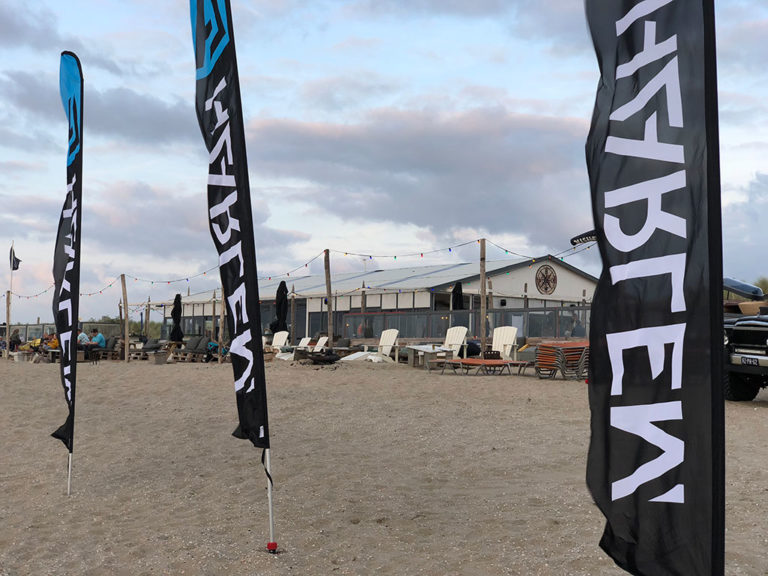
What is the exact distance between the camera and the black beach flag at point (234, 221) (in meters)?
4.68

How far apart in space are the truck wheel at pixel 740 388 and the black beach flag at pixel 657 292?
11216 mm

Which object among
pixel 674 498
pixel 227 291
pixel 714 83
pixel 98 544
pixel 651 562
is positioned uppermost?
pixel 714 83

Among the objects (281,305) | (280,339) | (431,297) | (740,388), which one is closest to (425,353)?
(281,305)

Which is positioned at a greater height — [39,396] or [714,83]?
[714,83]

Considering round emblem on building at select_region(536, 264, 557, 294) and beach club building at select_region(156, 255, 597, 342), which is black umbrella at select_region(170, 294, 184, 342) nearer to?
beach club building at select_region(156, 255, 597, 342)

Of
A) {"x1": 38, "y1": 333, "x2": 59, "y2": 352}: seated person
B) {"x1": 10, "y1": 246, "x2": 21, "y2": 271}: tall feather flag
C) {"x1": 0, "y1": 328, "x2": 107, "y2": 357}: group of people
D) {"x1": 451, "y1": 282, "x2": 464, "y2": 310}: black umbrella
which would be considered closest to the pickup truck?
{"x1": 451, "y1": 282, "x2": 464, "y2": 310}: black umbrella

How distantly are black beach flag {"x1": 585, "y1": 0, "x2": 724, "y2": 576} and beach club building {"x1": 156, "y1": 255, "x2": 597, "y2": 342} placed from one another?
21297 mm

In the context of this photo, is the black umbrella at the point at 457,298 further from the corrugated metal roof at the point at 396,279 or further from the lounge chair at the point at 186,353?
the lounge chair at the point at 186,353

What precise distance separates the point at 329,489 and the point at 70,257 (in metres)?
2.84

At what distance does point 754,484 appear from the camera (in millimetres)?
6195

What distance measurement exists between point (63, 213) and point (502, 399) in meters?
7.87

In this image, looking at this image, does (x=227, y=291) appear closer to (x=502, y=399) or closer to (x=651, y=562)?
(x=651, y=562)

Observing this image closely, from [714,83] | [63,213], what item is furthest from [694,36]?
[63,213]

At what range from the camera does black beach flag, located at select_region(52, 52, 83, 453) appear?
263 inches
